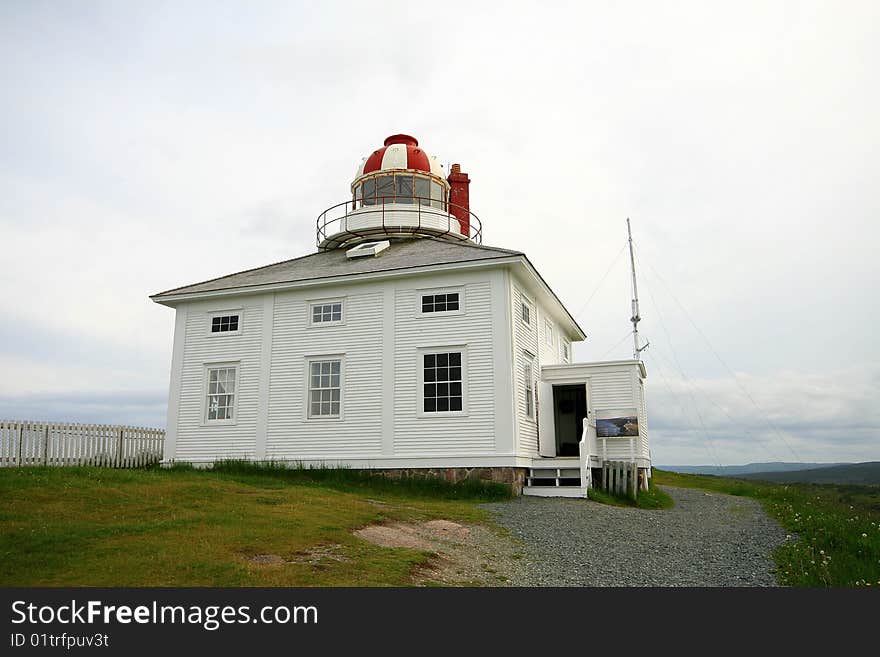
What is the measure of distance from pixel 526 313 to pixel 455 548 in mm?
10695

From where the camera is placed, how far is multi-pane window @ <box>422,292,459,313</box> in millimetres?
18188

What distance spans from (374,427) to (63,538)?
10.2 meters

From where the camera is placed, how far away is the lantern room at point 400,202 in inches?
908

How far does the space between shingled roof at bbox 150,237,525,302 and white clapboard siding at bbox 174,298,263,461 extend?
2.75 feet

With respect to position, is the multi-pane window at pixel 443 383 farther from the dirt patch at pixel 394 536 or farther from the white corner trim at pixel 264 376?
the dirt patch at pixel 394 536

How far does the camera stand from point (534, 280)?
62.2 feet

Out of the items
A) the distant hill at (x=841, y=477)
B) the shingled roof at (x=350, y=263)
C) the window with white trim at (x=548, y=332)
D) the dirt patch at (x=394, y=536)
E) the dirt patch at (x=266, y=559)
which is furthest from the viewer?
the distant hill at (x=841, y=477)

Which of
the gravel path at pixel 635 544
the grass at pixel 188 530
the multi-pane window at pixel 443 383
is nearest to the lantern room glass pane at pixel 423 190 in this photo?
the multi-pane window at pixel 443 383

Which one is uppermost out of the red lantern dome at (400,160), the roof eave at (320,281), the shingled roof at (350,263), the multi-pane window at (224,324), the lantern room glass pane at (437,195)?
the red lantern dome at (400,160)

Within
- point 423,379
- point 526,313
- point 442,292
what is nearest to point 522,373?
point 526,313

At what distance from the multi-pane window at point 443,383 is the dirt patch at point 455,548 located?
5838mm

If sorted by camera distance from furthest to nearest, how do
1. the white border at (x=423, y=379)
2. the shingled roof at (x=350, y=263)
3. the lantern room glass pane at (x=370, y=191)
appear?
the lantern room glass pane at (x=370, y=191) < the shingled roof at (x=350, y=263) < the white border at (x=423, y=379)

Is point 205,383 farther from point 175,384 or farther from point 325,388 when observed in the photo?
point 325,388

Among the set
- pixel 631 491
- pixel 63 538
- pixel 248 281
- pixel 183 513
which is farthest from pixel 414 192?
pixel 63 538
